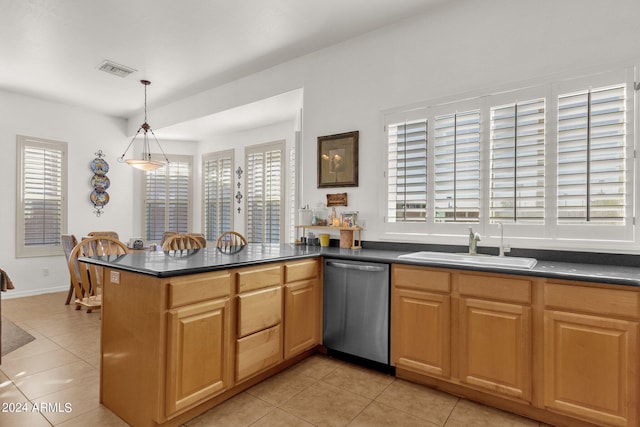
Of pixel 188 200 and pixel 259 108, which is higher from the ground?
pixel 259 108

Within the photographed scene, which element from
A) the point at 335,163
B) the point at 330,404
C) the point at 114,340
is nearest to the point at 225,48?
the point at 335,163

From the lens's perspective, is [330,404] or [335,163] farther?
[335,163]

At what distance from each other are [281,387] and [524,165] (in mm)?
2347

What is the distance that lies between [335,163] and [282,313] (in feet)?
5.17

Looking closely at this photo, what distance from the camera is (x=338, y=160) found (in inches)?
134

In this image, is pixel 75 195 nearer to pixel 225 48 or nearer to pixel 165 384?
pixel 225 48

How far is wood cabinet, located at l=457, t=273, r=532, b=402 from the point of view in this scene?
78.5 inches

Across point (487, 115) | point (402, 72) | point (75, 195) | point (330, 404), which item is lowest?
point (330, 404)

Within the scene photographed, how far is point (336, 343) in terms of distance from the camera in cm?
279

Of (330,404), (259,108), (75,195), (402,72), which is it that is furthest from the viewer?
(75,195)

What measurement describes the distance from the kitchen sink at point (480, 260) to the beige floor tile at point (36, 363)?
2.82m

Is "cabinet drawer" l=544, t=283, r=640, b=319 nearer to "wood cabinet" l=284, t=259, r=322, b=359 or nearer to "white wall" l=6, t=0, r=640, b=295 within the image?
"white wall" l=6, t=0, r=640, b=295

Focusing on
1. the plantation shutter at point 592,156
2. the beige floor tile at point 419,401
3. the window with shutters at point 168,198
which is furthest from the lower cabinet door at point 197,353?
the window with shutters at point 168,198

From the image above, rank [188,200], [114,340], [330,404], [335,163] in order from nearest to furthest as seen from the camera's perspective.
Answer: [114,340] → [330,404] → [335,163] → [188,200]
